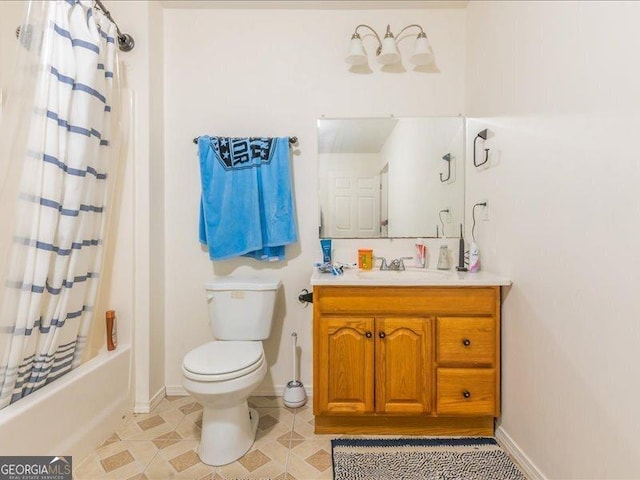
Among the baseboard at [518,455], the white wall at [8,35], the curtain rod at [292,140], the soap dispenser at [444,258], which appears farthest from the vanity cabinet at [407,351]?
the white wall at [8,35]

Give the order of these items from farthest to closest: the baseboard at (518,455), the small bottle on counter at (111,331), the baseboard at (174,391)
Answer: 1. the baseboard at (174,391)
2. the small bottle on counter at (111,331)
3. the baseboard at (518,455)

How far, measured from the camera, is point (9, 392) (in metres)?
1.18

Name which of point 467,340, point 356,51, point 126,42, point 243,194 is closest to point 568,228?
point 467,340

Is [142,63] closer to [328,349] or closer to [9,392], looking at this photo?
[9,392]

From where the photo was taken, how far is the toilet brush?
6.16 ft

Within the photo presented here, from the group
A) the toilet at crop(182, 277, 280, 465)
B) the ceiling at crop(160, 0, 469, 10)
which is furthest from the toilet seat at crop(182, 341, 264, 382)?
the ceiling at crop(160, 0, 469, 10)

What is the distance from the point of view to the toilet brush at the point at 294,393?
6.16 ft

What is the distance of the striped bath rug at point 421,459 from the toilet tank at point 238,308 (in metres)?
0.70

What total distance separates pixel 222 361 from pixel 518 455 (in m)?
1.38

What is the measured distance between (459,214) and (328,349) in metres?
1.18

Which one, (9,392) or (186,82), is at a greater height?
(186,82)

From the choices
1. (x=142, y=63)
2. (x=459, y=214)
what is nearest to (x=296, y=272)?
(x=459, y=214)

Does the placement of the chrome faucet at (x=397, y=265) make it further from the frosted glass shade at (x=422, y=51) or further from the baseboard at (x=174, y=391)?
the baseboard at (x=174, y=391)

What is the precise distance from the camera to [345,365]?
5.14 ft
